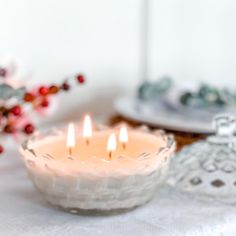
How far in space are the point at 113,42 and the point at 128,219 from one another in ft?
1.90

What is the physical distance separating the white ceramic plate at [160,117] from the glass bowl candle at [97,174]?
0.17m

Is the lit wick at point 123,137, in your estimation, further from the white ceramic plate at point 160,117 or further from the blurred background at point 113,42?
the blurred background at point 113,42

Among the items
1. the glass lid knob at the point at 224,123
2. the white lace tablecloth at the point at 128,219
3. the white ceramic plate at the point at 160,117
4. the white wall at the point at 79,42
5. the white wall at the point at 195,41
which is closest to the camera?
the white lace tablecloth at the point at 128,219

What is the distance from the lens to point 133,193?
522 mm

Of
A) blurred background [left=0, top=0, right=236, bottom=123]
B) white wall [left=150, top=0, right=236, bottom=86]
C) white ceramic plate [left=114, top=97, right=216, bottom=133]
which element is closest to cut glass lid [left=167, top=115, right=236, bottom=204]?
white ceramic plate [left=114, top=97, right=216, bottom=133]

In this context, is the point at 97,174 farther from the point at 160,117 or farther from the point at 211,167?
the point at 160,117

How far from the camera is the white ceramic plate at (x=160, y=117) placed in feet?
2.43

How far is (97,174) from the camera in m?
0.50

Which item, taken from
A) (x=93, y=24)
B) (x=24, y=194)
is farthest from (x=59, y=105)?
(x=24, y=194)

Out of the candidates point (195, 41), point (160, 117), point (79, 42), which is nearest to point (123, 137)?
point (160, 117)

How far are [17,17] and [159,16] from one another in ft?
1.15

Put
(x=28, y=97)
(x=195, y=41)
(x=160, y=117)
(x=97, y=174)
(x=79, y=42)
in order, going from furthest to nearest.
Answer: (x=195, y=41) < (x=79, y=42) < (x=160, y=117) < (x=28, y=97) < (x=97, y=174)

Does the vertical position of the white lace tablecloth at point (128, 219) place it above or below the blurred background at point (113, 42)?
below

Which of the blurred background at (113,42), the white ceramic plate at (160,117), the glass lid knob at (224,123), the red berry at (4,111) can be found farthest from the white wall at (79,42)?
the glass lid knob at (224,123)
